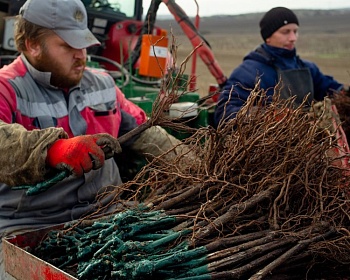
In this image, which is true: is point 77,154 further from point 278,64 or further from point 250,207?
point 278,64

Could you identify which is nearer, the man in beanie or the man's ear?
the man's ear

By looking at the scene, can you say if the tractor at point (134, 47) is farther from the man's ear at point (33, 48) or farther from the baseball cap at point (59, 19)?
the man's ear at point (33, 48)

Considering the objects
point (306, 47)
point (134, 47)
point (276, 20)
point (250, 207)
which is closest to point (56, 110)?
point (250, 207)

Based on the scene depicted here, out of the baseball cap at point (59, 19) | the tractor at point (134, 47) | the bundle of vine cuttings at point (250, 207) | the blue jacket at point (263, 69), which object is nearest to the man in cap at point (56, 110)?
the baseball cap at point (59, 19)

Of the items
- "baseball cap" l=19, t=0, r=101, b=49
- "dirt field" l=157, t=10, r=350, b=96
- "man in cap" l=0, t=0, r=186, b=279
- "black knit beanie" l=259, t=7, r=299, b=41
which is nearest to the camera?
"man in cap" l=0, t=0, r=186, b=279

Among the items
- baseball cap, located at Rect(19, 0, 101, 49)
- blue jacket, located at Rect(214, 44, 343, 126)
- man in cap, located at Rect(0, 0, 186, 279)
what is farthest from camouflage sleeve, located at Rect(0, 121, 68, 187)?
blue jacket, located at Rect(214, 44, 343, 126)

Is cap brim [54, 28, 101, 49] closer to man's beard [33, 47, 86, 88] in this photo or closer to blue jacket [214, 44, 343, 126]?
man's beard [33, 47, 86, 88]

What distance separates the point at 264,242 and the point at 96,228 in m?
0.68

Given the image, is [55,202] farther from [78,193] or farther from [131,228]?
[131,228]

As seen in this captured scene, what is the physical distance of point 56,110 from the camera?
10.8ft

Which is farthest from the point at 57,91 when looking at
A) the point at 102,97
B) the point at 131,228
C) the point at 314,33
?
the point at 314,33

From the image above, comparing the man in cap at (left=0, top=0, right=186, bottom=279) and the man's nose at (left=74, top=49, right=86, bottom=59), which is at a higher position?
the man's nose at (left=74, top=49, right=86, bottom=59)

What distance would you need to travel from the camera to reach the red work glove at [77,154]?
2.63m

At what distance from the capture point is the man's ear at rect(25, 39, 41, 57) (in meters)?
3.34
